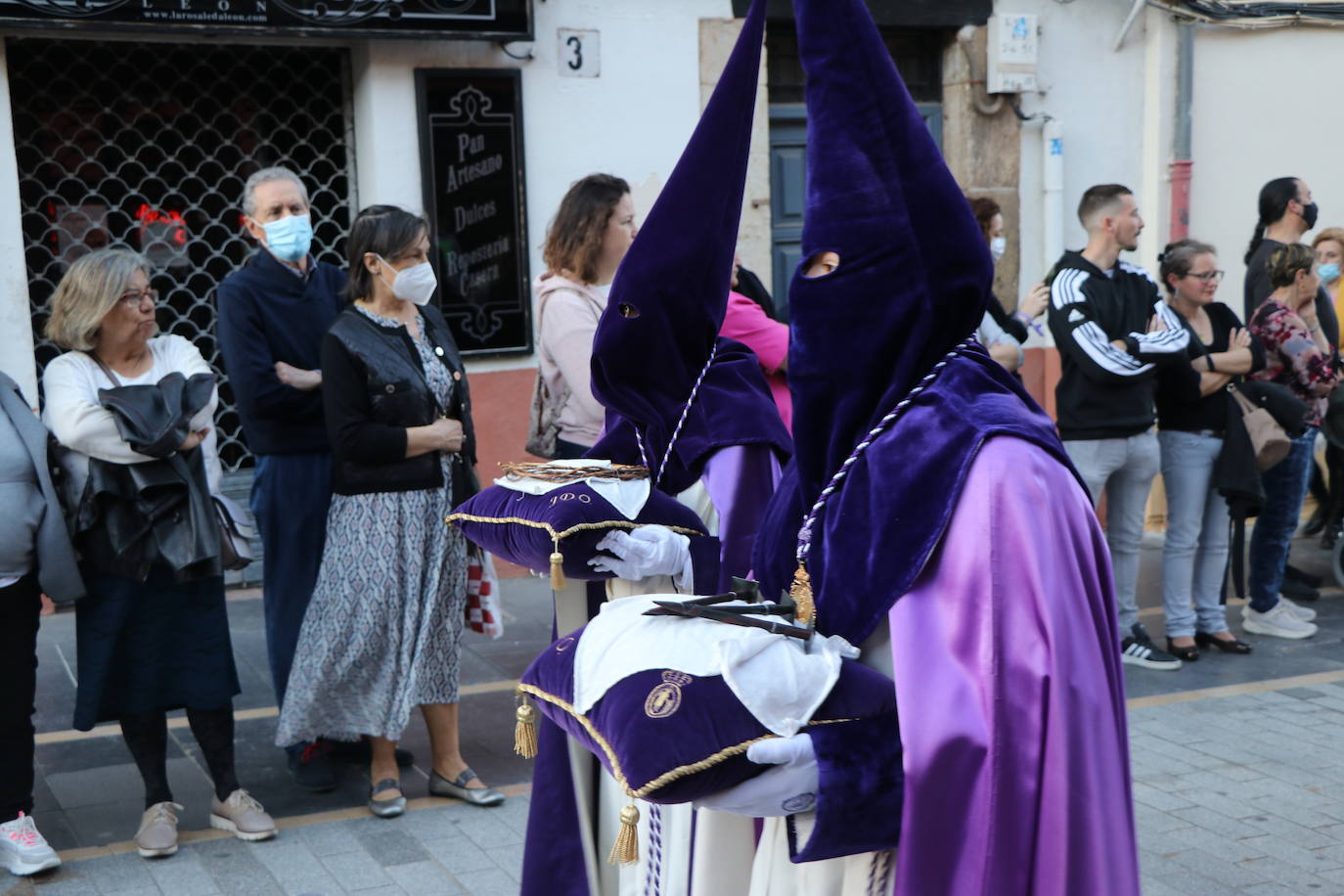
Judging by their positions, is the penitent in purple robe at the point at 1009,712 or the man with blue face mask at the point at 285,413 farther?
the man with blue face mask at the point at 285,413

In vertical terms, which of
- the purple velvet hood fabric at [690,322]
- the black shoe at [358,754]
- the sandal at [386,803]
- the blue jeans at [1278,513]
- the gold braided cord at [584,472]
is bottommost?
the black shoe at [358,754]

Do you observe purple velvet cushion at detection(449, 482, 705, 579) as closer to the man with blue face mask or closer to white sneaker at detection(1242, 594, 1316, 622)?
the man with blue face mask

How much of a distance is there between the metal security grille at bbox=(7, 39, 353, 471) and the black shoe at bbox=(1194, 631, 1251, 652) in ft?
16.0

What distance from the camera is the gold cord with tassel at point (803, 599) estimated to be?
2078 millimetres

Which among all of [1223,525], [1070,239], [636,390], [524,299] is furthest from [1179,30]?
[636,390]

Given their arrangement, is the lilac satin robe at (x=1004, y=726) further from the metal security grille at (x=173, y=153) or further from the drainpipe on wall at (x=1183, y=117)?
the drainpipe on wall at (x=1183, y=117)

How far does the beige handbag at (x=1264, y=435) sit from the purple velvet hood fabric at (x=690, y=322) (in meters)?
3.83

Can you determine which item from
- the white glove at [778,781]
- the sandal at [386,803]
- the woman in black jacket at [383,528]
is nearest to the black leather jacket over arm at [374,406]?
the woman in black jacket at [383,528]

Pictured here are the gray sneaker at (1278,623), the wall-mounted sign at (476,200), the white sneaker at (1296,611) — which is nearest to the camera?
the gray sneaker at (1278,623)

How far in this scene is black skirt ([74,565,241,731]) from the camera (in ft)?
14.0

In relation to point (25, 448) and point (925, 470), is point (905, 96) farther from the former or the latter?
point (25, 448)

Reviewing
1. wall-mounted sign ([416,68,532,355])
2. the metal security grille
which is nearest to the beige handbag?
wall-mounted sign ([416,68,532,355])

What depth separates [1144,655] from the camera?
6.42 meters

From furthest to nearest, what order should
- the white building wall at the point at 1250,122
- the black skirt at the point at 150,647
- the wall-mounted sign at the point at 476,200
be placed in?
the white building wall at the point at 1250,122 < the wall-mounted sign at the point at 476,200 < the black skirt at the point at 150,647
